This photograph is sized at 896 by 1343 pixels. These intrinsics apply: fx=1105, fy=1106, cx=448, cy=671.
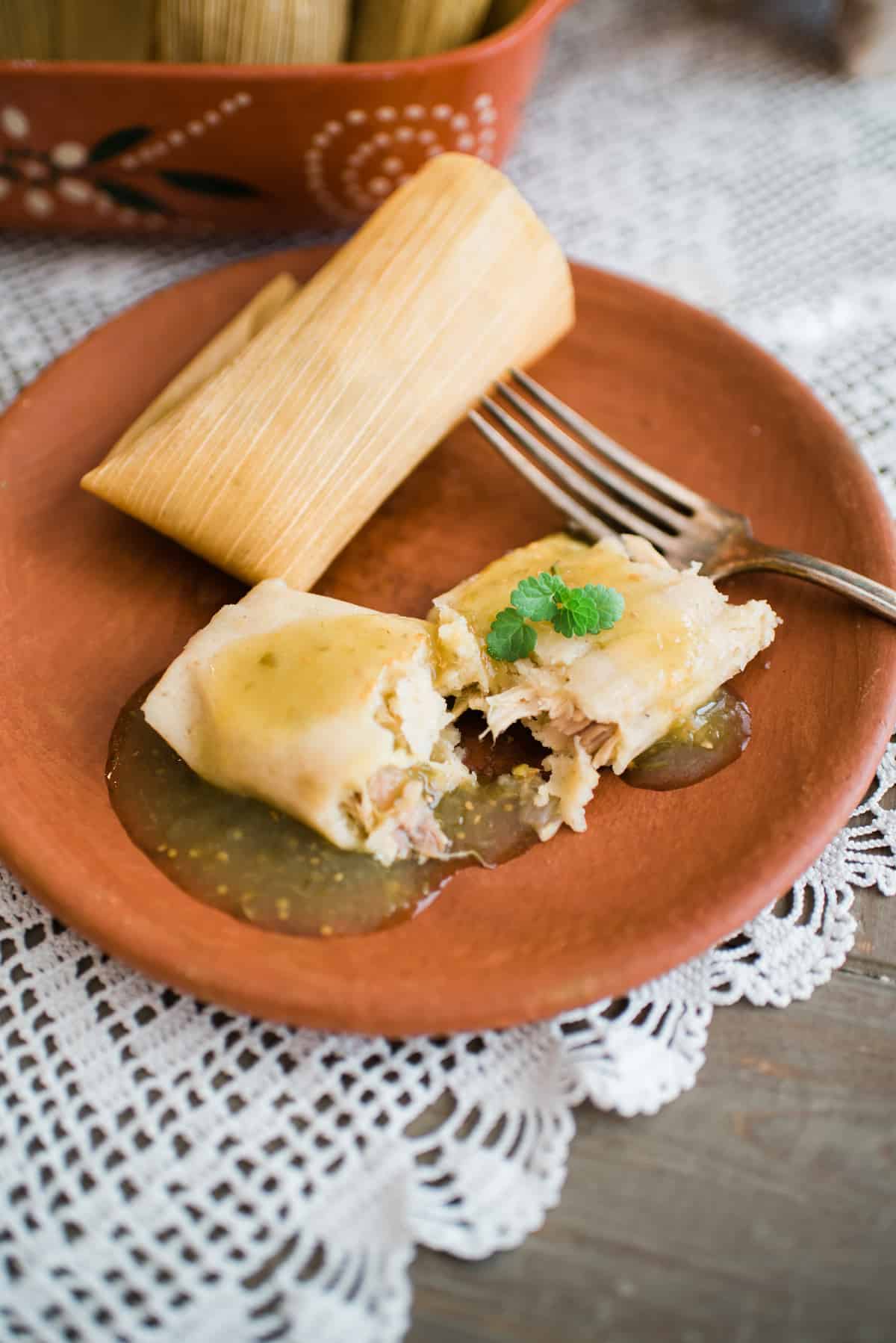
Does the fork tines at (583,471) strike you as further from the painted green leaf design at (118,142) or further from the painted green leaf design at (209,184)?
the painted green leaf design at (118,142)

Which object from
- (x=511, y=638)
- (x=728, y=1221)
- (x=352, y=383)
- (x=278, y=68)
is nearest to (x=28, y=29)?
(x=278, y=68)

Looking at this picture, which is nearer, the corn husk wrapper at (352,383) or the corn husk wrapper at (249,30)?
the corn husk wrapper at (352,383)

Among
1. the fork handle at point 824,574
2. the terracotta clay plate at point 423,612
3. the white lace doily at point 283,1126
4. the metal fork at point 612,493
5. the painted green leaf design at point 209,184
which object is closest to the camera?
the white lace doily at point 283,1126

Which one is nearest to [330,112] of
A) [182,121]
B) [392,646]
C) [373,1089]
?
[182,121]

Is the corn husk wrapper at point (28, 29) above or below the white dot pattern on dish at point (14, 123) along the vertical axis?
above

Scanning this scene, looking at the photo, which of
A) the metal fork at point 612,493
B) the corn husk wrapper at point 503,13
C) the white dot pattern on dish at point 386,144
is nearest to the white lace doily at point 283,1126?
the metal fork at point 612,493

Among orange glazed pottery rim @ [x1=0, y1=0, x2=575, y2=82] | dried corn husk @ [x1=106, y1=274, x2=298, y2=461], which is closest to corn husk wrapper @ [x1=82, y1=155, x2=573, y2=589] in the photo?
dried corn husk @ [x1=106, y1=274, x2=298, y2=461]

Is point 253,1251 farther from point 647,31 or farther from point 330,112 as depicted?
point 647,31

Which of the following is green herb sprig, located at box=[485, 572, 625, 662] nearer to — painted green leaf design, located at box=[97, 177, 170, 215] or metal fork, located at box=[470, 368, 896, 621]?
metal fork, located at box=[470, 368, 896, 621]
